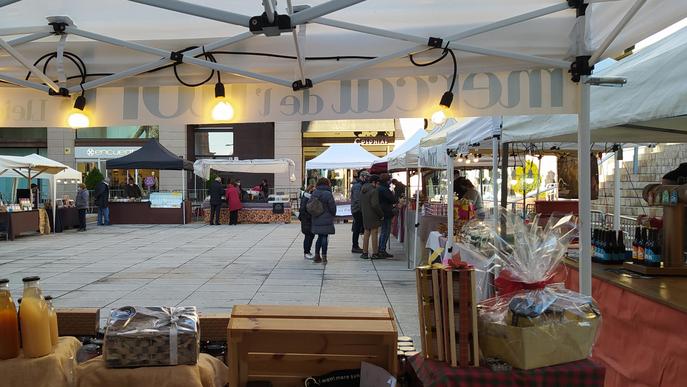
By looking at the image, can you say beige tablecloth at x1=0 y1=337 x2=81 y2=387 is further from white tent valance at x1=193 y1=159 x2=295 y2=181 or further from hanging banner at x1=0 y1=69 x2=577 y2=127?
white tent valance at x1=193 y1=159 x2=295 y2=181

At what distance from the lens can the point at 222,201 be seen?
66.6ft

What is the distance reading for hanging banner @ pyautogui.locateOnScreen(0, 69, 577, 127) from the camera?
135 inches

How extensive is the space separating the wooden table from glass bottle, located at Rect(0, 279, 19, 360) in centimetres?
1523

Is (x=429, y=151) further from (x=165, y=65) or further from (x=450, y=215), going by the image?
(x=165, y=65)

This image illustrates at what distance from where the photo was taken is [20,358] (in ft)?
6.60

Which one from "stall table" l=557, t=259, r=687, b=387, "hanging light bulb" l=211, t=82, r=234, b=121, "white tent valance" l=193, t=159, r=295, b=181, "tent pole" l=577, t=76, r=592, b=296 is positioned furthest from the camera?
"white tent valance" l=193, t=159, r=295, b=181

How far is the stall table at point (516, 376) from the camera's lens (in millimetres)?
2010

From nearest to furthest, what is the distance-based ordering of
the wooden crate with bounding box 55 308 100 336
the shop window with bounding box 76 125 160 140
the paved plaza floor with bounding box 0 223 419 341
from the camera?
the wooden crate with bounding box 55 308 100 336, the paved plaza floor with bounding box 0 223 419 341, the shop window with bounding box 76 125 160 140

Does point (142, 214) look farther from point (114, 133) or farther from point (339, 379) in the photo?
point (339, 379)

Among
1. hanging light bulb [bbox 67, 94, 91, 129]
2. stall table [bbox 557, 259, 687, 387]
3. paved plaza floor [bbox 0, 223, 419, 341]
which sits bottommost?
paved plaza floor [bbox 0, 223, 419, 341]

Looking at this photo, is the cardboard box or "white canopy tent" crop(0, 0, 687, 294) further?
"white canopy tent" crop(0, 0, 687, 294)

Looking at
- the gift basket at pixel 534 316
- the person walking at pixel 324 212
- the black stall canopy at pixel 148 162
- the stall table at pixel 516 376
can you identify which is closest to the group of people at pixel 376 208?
the person walking at pixel 324 212

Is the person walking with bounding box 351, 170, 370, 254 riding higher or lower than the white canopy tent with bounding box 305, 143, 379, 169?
lower

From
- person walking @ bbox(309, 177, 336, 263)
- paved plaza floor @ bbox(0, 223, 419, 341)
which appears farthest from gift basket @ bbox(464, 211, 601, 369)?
person walking @ bbox(309, 177, 336, 263)
